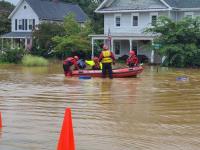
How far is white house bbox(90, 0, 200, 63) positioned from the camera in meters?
48.8

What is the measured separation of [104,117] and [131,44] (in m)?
35.9

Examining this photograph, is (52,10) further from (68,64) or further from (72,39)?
(68,64)

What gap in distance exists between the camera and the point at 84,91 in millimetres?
20406

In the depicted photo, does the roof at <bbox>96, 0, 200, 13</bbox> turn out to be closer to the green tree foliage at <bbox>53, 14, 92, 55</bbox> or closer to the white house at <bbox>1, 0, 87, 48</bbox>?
the green tree foliage at <bbox>53, 14, 92, 55</bbox>

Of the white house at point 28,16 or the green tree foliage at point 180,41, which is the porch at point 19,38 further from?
the green tree foliage at point 180,41

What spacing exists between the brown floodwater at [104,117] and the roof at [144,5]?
27654 mm

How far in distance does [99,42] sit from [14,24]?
16789mm

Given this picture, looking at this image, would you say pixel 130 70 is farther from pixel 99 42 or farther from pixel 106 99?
pixel 99 42

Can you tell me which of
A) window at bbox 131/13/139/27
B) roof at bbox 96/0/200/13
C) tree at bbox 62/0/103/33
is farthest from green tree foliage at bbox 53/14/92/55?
tree at bbox 62/0/103/33

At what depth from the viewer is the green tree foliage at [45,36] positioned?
55031 millimetres

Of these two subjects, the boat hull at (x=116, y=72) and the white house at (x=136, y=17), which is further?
the white house at (x=136, y=17)

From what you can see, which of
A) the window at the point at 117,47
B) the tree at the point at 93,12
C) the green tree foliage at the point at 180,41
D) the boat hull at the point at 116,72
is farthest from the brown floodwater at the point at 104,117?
the tree at the point at 93,12

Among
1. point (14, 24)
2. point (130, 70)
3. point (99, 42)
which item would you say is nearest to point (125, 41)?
point (99, 42)

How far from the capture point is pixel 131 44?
48688 mm
